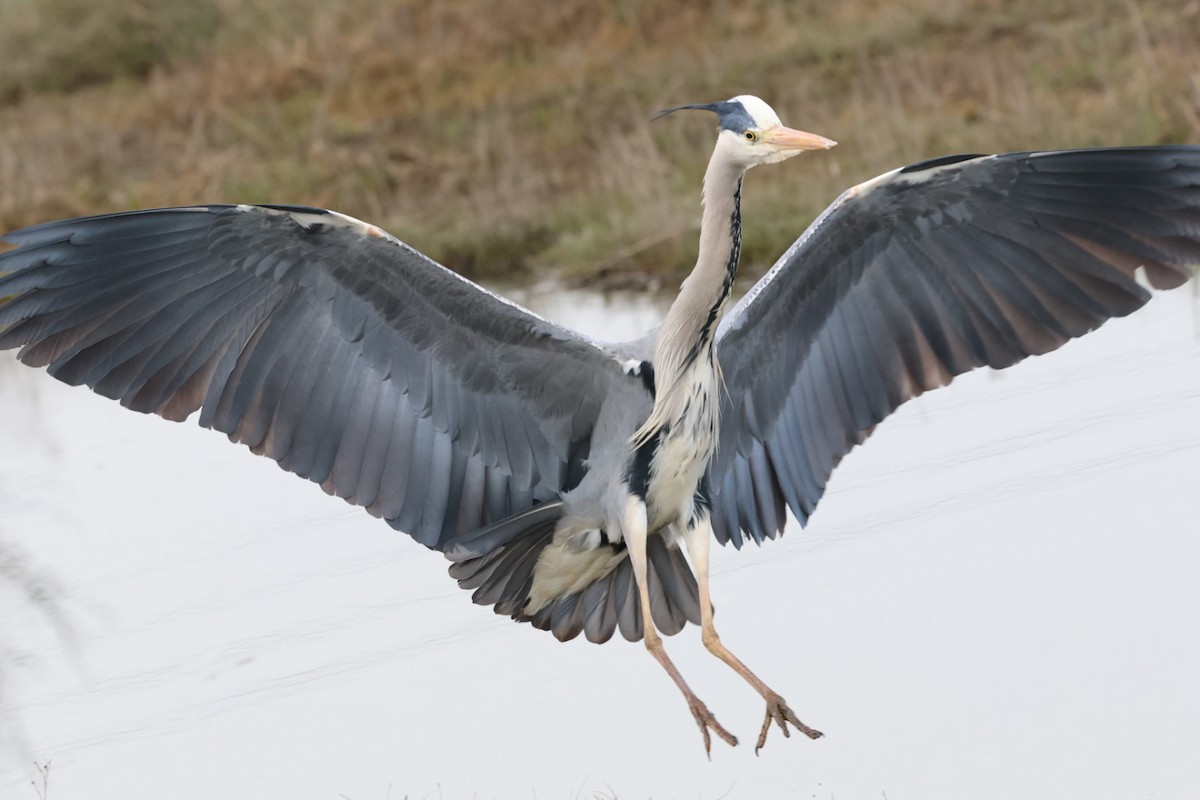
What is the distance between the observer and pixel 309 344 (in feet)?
16.8

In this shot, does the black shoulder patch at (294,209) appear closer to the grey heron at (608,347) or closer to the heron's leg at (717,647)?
the grey heron at (608,347)

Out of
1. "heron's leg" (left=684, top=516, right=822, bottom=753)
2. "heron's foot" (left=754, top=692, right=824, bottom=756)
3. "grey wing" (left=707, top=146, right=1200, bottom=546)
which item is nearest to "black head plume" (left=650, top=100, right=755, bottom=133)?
"grey wing" (left=707, top=146, right=1200, bottom=546)

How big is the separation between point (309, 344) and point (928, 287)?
1.77 m

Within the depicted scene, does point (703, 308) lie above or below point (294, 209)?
below

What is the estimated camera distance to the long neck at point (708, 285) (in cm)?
511

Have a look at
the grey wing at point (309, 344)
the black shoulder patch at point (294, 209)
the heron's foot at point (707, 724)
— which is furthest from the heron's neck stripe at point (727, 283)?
the black shoulder patch at point (294, 209)

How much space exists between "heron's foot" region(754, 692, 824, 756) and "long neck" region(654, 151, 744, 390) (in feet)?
3.18

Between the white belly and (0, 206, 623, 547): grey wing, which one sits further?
the white belly

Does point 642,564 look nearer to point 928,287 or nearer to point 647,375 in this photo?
point 647,375

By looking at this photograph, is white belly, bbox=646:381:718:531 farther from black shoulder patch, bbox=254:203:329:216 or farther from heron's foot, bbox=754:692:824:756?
black shoulder patch, bbox=254:203:329:216

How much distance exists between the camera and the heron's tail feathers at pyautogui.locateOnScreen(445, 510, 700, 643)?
5.38 metres

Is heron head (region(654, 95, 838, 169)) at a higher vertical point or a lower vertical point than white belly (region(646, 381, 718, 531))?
higher

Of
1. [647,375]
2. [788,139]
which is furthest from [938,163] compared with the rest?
[647,375]

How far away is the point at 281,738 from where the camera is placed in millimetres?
5648
